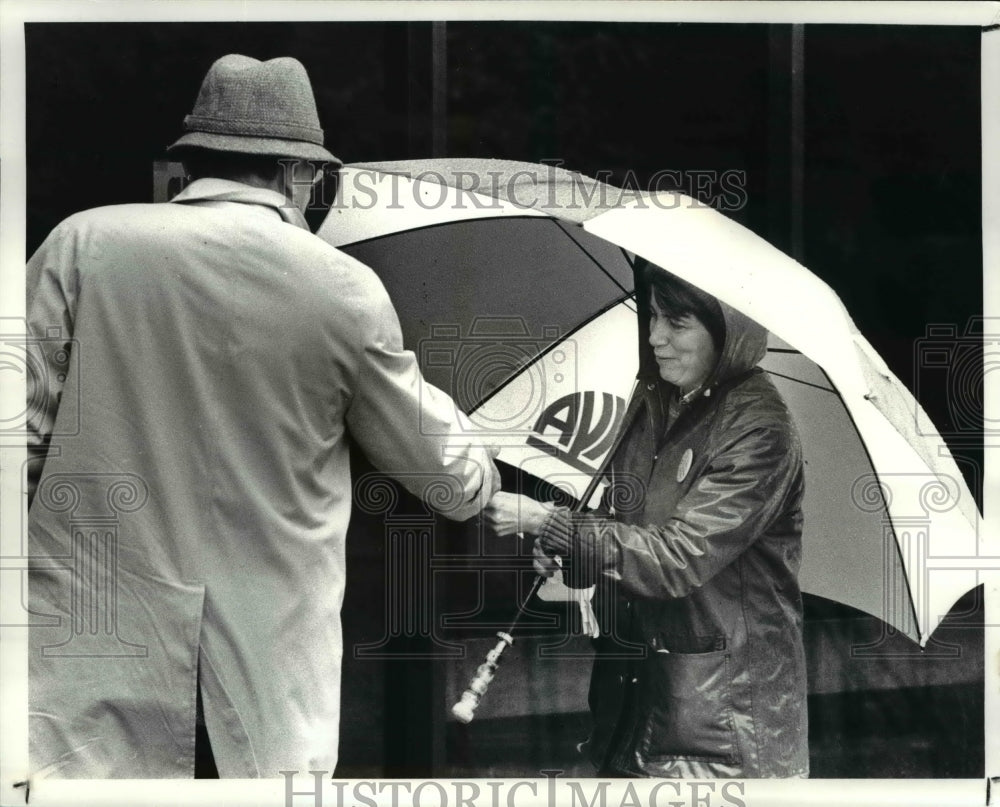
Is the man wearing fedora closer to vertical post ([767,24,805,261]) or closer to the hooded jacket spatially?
the hooded jacket

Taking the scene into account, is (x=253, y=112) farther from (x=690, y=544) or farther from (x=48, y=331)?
(x=690, y=544)

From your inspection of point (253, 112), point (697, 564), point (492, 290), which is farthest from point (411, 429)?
point (253, 112)

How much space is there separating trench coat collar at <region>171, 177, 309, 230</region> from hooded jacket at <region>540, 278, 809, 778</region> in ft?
4.11

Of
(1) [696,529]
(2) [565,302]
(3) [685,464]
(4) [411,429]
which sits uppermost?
(2) [565,302]

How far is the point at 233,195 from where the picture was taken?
452cm

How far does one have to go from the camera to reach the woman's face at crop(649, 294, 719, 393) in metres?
4.62

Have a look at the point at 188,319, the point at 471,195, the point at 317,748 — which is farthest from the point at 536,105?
the point at 317,748

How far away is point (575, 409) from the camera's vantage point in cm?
461

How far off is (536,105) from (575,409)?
1015 millimetres

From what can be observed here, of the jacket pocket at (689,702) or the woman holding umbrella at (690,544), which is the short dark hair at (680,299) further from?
the jacket pocket at (689,702)

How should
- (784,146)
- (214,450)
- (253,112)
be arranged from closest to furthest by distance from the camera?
(214,450), (253,112), (784,146)

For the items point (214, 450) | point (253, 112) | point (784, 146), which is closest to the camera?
point (214, 450)

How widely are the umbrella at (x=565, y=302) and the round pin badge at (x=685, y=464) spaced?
254 millimetres

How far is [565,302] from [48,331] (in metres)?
1.68
